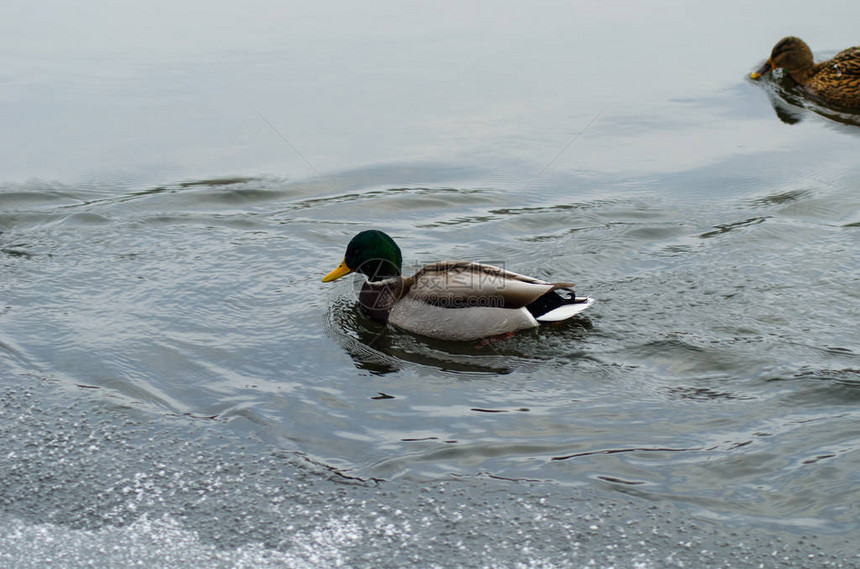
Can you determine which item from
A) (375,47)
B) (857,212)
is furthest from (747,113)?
(375,47)

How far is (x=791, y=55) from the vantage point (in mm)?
11180

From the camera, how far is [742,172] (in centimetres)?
880

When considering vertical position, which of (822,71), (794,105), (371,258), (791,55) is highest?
(791,55)

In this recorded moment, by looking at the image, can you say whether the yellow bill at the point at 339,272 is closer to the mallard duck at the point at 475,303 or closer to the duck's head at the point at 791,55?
the mallard duck at the point at 475,303

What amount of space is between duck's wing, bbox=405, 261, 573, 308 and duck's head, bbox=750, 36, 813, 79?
21.2 ft

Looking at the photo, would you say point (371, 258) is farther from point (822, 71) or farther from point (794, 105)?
point (822, 71)

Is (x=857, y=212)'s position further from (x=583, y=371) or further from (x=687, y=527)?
(x=687, y=527)

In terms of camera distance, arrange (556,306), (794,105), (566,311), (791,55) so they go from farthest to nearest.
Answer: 1. (791,55)
2. (794,105)
3. (556,306)
4. (566,311)

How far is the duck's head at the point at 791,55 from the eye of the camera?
36.6 ft

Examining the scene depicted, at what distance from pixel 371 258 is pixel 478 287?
89 cm

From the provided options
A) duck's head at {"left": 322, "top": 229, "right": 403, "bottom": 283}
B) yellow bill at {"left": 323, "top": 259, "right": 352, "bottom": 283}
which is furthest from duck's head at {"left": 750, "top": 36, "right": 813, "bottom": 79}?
yellow bill at {"left": 323, "top": 259, "right": 352, "bottom": 283}

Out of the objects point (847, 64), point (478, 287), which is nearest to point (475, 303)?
point (478, 287)

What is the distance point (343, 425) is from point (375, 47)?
340 inches

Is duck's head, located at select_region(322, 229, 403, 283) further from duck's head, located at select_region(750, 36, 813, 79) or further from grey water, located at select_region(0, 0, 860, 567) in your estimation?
duck's head, located at select_region(750, 36, 813, 79)
